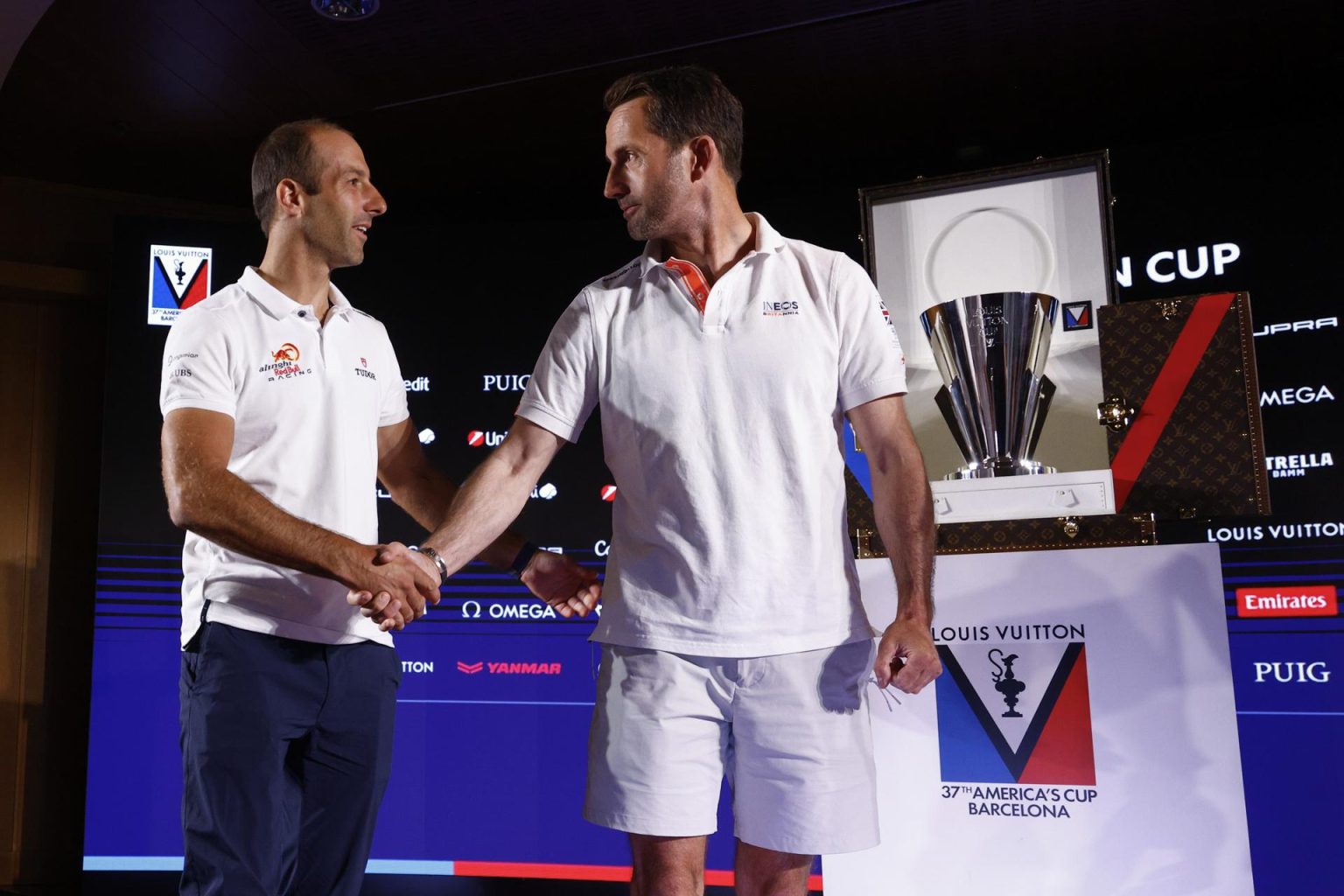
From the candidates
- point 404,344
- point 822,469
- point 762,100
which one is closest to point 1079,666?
point 822,469

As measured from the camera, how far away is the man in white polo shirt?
5.70 feet

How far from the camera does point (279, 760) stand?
177 cm

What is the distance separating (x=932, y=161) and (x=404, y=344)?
2.41m

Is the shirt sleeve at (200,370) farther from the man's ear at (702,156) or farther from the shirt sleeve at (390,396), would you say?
the man's ear at (702,156)

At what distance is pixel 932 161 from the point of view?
4613 millimetres

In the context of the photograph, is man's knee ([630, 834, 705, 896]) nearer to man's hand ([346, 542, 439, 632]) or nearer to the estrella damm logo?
man's hand ([346, 542, 439, 632])

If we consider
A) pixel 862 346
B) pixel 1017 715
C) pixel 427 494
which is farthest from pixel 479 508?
pixel 1017 715

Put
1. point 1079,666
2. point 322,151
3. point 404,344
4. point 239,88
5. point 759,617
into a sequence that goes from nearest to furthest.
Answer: point 759,617 → point 322,151 → point 1079,666 → point 239,88 → point 404,344

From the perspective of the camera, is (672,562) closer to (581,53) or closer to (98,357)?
(581,53)

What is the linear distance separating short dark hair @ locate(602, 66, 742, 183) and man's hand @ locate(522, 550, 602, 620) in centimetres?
81

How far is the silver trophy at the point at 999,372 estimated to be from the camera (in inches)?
110

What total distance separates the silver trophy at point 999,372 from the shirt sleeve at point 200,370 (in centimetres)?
181

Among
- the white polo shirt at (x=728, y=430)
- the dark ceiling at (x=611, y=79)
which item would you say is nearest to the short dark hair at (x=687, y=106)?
the white polo shirt at (x=728, y=430)

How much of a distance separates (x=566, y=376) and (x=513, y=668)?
272 cm
